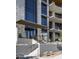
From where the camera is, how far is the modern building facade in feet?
6.83

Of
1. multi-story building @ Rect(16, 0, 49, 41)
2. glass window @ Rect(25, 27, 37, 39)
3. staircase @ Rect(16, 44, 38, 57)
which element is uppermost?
multi-story building @ Rect(16, 0, 49, 41)

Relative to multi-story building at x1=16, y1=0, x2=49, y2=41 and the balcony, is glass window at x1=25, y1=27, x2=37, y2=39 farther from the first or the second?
the balcony

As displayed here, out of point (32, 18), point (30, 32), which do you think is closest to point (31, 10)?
point (32, 18)

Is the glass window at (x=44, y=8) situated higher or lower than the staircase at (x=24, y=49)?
higher

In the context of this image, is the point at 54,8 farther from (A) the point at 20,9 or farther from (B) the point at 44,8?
(A) the point at 20,9

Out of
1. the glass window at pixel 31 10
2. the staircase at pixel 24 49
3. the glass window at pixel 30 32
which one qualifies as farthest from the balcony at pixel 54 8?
the staircase at pixel 24 49

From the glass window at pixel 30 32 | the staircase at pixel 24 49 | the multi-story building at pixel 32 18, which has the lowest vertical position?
the staircase at pixel 24 49

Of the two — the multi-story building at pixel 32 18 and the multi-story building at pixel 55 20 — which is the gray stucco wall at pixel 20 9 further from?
the multi-story building at pixel 55 20

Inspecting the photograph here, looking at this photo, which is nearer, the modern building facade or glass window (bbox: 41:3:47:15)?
the modern building facade

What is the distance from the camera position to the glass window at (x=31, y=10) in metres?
2.12

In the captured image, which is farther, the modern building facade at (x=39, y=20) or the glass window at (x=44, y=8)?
the glass window at (x=44, y=8)

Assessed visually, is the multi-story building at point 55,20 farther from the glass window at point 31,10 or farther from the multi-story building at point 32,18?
the glass window at point 31,10

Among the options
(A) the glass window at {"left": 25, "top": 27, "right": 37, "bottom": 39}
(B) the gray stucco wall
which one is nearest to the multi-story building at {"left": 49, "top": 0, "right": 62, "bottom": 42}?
(A) the glass window at {"left": 25, "top": 27, "right": 37, "bottom": 39}
